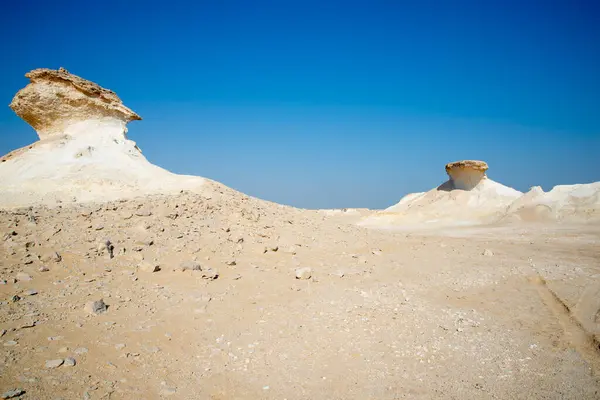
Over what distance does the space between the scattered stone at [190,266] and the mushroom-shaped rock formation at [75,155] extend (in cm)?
359

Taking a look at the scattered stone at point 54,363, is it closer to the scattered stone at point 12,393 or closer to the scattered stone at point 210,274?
the scattered stone at point 12,393

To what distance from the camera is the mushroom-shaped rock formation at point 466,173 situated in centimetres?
2161

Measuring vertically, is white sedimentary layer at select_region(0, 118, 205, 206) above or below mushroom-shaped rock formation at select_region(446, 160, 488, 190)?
below

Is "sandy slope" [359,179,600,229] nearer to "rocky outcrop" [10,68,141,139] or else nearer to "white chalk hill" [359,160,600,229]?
"white chalk hill" [359,160,600,229]

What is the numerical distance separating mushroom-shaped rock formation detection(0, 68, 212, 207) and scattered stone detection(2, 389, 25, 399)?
6.14 meters

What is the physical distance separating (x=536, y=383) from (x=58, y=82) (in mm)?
12473

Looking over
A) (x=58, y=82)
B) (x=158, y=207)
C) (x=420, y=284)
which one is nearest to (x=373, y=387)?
(x=420, y=284)

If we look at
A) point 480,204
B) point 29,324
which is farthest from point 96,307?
point 480,204

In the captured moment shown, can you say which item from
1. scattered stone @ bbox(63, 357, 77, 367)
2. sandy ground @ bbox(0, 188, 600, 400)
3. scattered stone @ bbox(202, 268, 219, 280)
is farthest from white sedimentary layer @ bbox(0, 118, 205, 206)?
scattered stone @ bbox(63, 357, 77, 367)

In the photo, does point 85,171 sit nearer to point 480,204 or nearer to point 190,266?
point 190,266

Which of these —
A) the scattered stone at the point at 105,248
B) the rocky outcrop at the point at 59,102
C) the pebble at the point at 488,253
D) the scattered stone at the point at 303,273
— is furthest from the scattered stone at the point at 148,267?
the pebble at the point at 488,253

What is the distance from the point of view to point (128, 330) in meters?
4.23

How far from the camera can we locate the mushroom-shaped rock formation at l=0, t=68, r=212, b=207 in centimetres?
904

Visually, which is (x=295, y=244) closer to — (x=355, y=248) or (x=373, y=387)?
(x=355, y=248)
